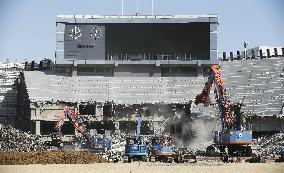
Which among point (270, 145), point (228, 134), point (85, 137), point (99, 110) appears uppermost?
point (99, 110)

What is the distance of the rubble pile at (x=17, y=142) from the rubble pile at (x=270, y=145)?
27895 mm

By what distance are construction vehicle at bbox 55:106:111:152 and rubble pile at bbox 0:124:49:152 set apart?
486cm

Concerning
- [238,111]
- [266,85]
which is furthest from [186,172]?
[266,85]

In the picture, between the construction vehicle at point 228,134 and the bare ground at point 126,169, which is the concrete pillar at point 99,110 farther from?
the bare ground at point 126,169

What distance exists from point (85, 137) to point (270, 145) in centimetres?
2410

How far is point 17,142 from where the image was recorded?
76.6 m

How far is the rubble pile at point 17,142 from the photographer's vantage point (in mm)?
73925

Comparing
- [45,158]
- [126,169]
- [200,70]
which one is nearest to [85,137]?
[45,158]

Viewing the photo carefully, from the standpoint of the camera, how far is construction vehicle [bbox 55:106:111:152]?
7250 cm

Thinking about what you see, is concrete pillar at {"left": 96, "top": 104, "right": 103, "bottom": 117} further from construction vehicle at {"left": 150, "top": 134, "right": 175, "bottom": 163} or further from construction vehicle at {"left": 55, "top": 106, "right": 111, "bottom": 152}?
construction vehicle at {"left": 150, "top": 134, "right": 175, "bottom": 163}

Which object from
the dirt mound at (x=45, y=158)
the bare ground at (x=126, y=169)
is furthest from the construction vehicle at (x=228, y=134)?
the dirt mound at (x=45, y=158)

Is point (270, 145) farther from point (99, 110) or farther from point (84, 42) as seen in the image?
point (84, 42)

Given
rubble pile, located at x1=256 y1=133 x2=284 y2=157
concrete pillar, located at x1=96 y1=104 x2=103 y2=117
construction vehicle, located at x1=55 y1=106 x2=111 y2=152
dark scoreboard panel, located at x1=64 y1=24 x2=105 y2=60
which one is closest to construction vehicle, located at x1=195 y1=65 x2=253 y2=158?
rubble pile, located at x1=256 y1=133 x2=284 y2=157

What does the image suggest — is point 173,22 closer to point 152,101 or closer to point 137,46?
point 137,46
